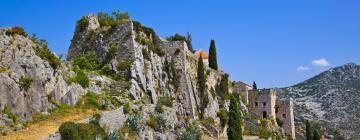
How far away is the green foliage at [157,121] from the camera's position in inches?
1270

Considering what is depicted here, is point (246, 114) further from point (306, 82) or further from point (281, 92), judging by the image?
point (306, 82)

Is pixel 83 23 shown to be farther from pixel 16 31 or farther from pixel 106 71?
pixel 16 31

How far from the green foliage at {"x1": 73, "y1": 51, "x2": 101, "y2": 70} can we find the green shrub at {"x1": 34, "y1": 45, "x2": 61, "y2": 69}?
954cm

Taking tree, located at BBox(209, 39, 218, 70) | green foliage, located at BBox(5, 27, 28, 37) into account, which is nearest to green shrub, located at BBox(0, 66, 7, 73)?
green foliage, located at BBox(5, 27, 28, 37)

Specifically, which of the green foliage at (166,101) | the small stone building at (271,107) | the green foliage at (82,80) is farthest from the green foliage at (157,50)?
the small stone building at (271,107)

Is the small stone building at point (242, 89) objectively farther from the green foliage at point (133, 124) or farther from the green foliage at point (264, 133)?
the green foliage at point (133, 124)

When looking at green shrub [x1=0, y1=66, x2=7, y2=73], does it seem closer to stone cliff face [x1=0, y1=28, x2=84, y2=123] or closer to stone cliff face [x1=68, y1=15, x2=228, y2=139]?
stone cliff face [x1=0, y1=28, x2=84, y2=123]

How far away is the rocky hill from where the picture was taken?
433 feet

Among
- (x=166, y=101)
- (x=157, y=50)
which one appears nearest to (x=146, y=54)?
(x=157, y=50)

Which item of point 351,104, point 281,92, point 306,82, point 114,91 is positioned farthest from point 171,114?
point 306,82

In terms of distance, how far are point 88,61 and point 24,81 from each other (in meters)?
16.7

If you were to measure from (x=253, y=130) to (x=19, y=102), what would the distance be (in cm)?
3819

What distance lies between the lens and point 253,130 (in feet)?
204

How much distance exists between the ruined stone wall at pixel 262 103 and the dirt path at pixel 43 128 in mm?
46464
